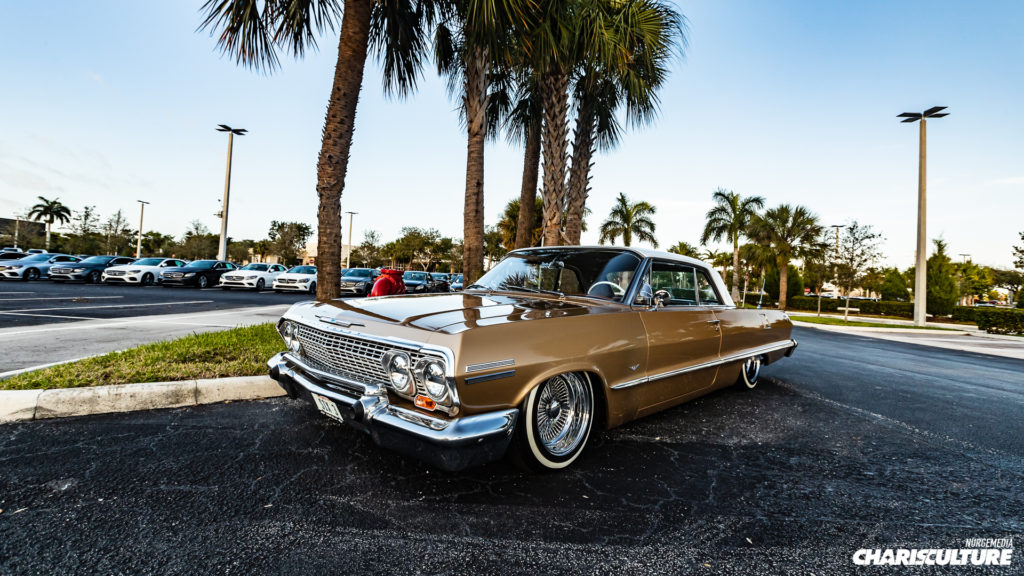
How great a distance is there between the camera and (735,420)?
3936 millimetres

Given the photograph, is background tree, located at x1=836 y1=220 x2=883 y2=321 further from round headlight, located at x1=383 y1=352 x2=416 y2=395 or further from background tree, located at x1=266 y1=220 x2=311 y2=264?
background tree, located at x1=266 y1=220 x2=311 y2=264

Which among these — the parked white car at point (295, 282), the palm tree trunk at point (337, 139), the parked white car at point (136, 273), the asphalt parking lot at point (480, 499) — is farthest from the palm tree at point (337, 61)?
the parked white car at point (136, 273)

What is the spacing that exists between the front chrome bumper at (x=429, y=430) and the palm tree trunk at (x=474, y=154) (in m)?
5.54

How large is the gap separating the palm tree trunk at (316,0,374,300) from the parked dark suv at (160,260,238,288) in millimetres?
20350

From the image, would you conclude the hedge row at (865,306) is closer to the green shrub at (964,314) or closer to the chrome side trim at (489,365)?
the green shrub at (964,314)

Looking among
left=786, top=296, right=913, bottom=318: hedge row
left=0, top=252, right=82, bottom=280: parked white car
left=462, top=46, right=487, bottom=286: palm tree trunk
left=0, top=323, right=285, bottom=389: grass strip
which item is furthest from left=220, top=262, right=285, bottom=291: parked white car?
left=786, top=296, right=913, bottom=318: hedge row

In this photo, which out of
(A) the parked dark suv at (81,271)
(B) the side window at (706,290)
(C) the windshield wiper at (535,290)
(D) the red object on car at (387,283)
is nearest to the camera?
(C) the windshield wiper at (535,290)

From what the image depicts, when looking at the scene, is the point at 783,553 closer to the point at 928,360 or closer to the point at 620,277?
the point at 620,277

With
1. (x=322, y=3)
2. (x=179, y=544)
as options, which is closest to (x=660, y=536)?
(x=179, y=544)

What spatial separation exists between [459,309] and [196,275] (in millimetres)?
24481

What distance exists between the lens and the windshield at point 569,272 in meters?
3.54

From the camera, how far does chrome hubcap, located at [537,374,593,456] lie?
2715mm

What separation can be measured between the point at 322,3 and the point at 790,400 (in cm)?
817

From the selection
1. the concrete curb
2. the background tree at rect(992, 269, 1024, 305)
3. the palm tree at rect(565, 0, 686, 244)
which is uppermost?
the palm tree at rect(565, 0, 686, 244)
